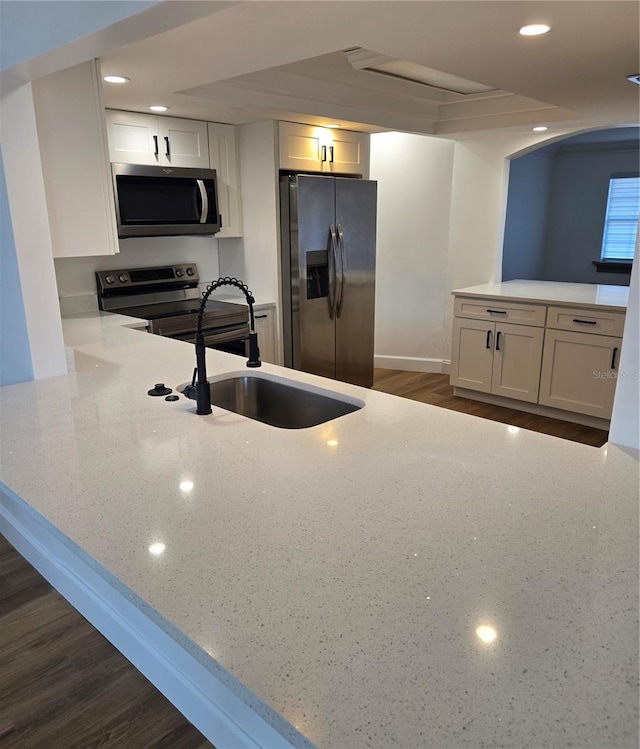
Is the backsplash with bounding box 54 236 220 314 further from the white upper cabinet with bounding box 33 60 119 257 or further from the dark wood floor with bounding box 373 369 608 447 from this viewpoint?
the dark wood floor with bounding box 373 369 608 447

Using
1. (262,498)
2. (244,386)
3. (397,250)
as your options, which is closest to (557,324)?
(397,250)

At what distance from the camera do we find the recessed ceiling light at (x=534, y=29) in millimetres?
1835

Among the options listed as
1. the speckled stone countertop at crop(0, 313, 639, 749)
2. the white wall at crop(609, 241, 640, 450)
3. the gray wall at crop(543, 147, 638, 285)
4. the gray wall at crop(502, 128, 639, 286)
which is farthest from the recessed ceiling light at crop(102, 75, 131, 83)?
the gray wall at crop(543, 147, 638, 285)

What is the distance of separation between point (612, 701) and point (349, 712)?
34cm

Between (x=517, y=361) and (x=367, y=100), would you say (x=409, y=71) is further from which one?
(x=517, y=361)

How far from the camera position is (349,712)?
0.73m

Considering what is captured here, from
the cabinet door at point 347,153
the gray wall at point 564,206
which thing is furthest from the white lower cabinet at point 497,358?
the gray wall at point 564,206

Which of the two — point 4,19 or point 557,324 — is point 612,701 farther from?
point 557,324

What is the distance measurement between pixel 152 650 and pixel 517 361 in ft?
11.4

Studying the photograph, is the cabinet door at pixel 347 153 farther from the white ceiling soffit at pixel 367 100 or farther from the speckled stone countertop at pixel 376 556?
the speckled stone countertop at pixel 376 556

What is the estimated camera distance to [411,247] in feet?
17.4

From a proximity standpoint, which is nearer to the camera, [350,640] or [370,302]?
[350,640]

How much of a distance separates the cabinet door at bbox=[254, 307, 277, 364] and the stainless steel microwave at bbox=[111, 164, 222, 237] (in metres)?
0.67

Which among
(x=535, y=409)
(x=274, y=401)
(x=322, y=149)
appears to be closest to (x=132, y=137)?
(x=322, y=149)
